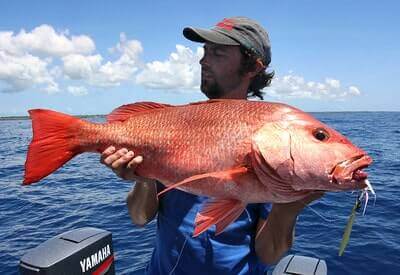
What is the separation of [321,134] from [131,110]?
1.42m

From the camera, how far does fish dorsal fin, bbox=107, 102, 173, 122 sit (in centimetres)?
303

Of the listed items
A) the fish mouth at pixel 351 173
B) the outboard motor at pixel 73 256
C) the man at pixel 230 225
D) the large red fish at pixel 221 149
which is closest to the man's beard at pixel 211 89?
the man at pixel 230 225

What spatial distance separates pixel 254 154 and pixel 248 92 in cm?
155

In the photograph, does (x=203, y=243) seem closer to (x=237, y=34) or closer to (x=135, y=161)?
(x=135, y=161)

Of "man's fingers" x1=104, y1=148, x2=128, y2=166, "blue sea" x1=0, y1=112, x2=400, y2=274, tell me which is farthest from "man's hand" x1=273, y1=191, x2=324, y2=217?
"blue sea" x1=0, y1=112, x2=400, y2=274

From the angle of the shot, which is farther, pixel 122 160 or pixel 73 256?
pixel 73 256

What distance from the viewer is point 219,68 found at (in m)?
3.35

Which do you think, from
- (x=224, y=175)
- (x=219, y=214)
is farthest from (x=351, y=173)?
(x=219, y=214)

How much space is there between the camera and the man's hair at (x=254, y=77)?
3.37m

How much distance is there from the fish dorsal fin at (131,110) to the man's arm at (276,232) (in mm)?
1139

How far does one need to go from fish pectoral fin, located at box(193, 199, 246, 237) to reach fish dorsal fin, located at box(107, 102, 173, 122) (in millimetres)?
890

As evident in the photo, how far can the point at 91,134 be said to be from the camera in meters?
3.01

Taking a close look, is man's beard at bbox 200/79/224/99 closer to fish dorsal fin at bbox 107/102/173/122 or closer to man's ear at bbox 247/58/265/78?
man's ear at bbox 247/58/265/78

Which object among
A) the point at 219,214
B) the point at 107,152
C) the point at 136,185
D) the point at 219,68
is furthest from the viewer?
the point at 136,185
